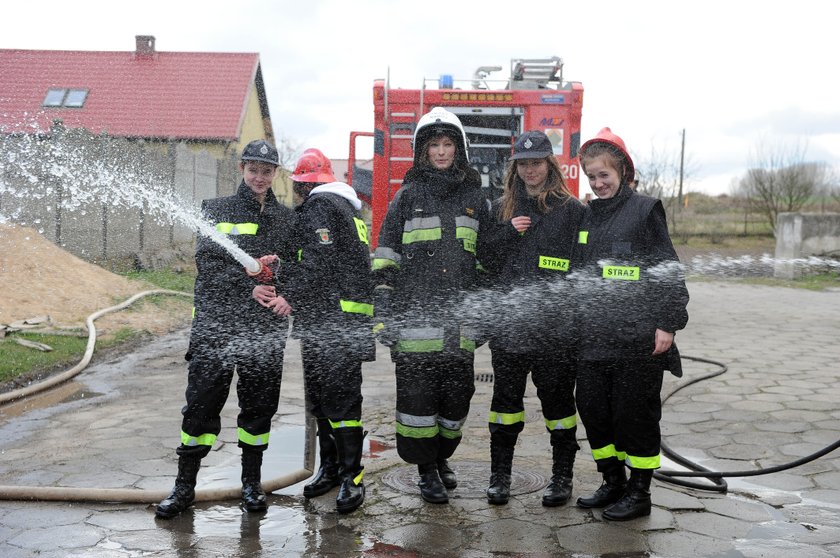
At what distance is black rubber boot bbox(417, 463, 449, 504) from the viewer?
13.3ft

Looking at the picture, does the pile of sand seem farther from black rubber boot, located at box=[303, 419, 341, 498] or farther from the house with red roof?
black rubber boot, located at box=[303, 419, 341, 498]

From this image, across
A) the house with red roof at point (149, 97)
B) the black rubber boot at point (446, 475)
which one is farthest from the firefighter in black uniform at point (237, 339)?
the house with red roof at point (149, 97)

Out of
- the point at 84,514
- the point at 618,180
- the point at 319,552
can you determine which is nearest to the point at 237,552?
the point at 319,552

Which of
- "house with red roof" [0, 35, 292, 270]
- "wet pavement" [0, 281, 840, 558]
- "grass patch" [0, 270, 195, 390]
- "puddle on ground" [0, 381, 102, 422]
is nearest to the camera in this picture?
"wet pavement" [0, 281, 840, 558]

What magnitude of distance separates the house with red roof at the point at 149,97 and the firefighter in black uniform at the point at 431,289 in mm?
14585

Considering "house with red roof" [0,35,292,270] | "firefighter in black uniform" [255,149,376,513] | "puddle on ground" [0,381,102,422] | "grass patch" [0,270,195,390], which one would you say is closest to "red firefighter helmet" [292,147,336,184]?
"firefighter in black uniform" [255,149,376,513]

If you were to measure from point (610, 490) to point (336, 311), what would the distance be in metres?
1.63

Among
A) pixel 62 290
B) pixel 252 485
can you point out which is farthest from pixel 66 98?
pixel 252 485

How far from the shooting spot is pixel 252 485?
160 inches

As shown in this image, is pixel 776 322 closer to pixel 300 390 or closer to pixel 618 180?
pixel 300 390

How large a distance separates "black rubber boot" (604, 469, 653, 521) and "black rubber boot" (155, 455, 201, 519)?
6.62 ft

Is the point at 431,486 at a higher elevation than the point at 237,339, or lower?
lower

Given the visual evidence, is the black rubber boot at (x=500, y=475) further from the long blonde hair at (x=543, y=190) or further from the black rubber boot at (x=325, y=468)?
the long blonde hair at (x=543, y=190)

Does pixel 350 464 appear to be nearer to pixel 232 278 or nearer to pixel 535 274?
pixel 232 278
